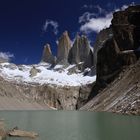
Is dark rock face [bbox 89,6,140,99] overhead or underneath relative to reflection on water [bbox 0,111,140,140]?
overhead

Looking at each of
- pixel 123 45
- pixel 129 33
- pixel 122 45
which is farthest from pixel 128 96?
pixel 129 33

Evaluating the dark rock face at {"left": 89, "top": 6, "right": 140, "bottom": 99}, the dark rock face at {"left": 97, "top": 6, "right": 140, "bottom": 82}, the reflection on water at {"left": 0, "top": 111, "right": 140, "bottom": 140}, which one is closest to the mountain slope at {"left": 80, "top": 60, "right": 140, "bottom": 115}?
the dark rock face at {"left": 89, "top": 6, "right": 140, "bottom": 99}

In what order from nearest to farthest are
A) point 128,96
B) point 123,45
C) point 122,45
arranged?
point 128,96, point 123,45, point 122,45

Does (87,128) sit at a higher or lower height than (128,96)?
lower

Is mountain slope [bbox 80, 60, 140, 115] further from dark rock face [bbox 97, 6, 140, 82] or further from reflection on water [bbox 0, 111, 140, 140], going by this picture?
reflection on water [bbox 0, 111, 140, 140]

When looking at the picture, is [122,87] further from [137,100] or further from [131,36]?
[131,36]

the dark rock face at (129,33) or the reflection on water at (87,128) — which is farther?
the dark rock face at (129,33)

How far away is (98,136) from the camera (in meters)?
45.0

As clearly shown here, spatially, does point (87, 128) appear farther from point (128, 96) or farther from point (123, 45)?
point (123, 45)

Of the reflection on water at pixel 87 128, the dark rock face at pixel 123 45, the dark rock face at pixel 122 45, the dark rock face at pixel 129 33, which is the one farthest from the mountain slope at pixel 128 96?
the dark rock face at pixel 129 33

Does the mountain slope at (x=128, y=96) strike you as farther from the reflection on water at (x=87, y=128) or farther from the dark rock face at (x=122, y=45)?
the reflection on water at (x=87, y=128)

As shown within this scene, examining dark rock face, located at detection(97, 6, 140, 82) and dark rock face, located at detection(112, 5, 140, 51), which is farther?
dark rock face, located at detection(112, 5, 140, 51)

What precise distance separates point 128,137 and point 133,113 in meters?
49.4

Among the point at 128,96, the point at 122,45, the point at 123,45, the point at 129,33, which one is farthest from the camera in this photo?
the point at 122,45
